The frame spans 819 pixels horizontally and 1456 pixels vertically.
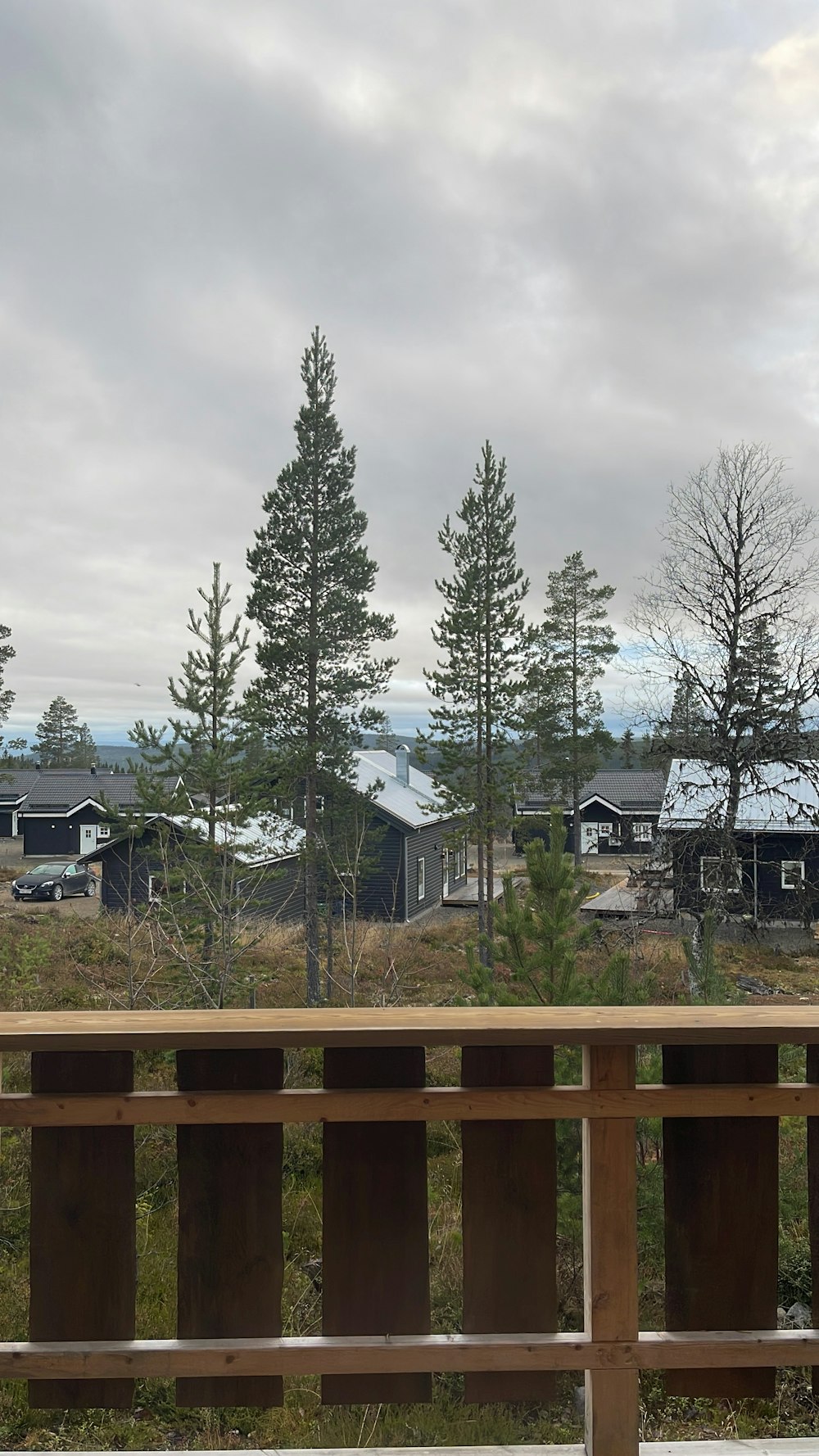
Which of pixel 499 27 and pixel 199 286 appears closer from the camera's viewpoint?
pixel 499 27

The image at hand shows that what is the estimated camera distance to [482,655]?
18500 mm

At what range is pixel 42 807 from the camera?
33125 mm

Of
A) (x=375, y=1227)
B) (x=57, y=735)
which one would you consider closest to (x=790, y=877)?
(x=375, y=1227)

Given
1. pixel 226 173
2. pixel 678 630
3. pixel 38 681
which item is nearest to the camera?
pixel 678 630

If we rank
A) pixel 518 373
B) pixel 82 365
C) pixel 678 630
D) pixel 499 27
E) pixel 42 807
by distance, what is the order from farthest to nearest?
pixel 42 807 → pixel 518 373 → pixel 82 365 → pixel 678 630 → pixel 499 27

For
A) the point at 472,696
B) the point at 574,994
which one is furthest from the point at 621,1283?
the point at 472,696

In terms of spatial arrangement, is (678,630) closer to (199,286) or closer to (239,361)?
(199,286)

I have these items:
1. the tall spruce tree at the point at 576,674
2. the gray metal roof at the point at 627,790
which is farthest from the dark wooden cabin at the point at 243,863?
the gray metal roof at the point at 627,790

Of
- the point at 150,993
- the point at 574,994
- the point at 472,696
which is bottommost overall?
the point at 150,993

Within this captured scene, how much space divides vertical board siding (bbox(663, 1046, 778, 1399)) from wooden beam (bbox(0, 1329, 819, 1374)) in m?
0.07

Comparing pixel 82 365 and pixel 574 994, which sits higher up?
pixel 82 365

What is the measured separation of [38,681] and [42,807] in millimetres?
12849

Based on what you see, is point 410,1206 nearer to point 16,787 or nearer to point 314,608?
point 314,608

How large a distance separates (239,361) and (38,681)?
80.7ft
